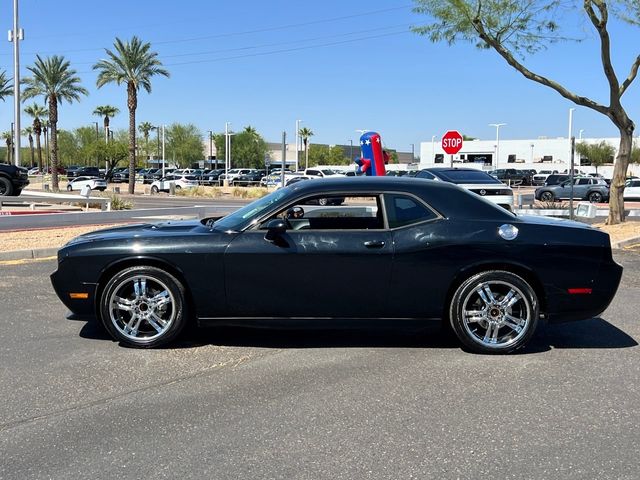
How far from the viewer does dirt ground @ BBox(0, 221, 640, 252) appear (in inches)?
465

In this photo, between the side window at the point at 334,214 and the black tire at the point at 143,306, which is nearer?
the black tire at the point at 143,306

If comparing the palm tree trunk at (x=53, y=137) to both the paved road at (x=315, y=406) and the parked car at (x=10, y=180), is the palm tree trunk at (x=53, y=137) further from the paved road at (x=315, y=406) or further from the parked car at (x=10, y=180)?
the paved road at (x=315, y=406)

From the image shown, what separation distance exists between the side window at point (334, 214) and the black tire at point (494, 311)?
954 mm

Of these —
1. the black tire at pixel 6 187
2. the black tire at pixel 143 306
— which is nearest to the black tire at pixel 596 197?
the black tire at pixel 6 187

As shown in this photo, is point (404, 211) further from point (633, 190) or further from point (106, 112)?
point (106, 112)

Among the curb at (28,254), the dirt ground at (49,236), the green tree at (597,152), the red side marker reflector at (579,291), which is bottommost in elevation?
the curb at (28,254)

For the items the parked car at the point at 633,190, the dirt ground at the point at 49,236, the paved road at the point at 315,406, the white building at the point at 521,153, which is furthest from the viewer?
the white building at the point at 521,153

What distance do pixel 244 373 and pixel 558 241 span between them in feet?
9.37

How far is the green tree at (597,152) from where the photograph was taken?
3219 inches

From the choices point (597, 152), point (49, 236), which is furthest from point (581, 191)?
point (597, 152)

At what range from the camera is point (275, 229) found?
17.5ft

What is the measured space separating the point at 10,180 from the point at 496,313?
71.5ft

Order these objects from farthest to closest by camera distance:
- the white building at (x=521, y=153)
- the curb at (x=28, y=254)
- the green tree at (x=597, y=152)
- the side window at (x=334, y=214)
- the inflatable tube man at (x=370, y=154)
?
the white building at (x=521, y=153) → the green tree at (x=597, y=152) → the inflatable tube man at (x=370, y=154) → the curb at (x=28, y=254) → the side window at (x=334, y=214)

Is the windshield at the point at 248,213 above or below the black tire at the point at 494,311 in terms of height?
above
